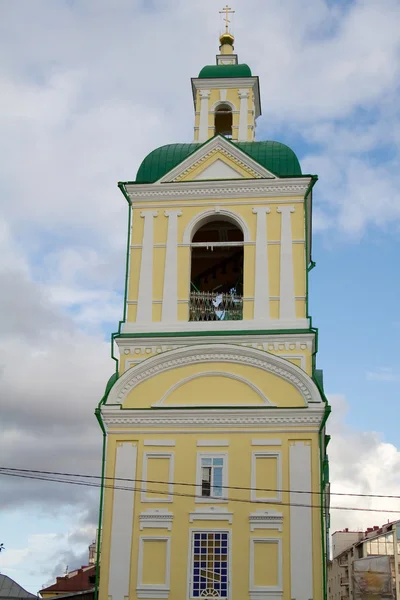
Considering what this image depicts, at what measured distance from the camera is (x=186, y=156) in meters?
24.1

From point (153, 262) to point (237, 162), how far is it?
362cm

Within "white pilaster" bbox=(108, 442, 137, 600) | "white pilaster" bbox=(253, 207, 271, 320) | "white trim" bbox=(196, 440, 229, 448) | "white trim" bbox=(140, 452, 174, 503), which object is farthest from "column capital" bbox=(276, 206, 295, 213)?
"white pilaster" bbox=(108, 442, 137, 600)

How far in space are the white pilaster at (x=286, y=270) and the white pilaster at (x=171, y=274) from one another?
274 cm

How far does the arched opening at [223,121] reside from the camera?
26.4 meters

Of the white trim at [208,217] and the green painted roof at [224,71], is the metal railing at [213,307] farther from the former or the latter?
the green painted roof at [224,71]

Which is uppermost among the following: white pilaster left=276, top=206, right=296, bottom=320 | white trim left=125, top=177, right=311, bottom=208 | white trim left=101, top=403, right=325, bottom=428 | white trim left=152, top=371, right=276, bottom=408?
white trim left=125, top=177, right=311, bottom=208

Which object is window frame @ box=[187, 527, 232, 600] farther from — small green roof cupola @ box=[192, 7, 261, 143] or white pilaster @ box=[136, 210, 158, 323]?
small green roof cupola @ box=[192, 7, 261, 143]

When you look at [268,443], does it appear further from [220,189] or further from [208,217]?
[220,189]

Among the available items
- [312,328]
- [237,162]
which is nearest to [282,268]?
[312,328]

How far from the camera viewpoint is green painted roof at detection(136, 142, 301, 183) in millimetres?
23656

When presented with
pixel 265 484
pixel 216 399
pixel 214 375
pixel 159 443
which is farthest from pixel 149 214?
pixel 265 484

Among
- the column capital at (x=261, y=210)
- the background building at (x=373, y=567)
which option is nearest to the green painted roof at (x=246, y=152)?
the column capital at (x=261, y=210)

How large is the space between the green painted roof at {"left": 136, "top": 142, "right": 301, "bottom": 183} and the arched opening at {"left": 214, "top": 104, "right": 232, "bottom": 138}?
211 cm

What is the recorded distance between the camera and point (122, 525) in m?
20.2
